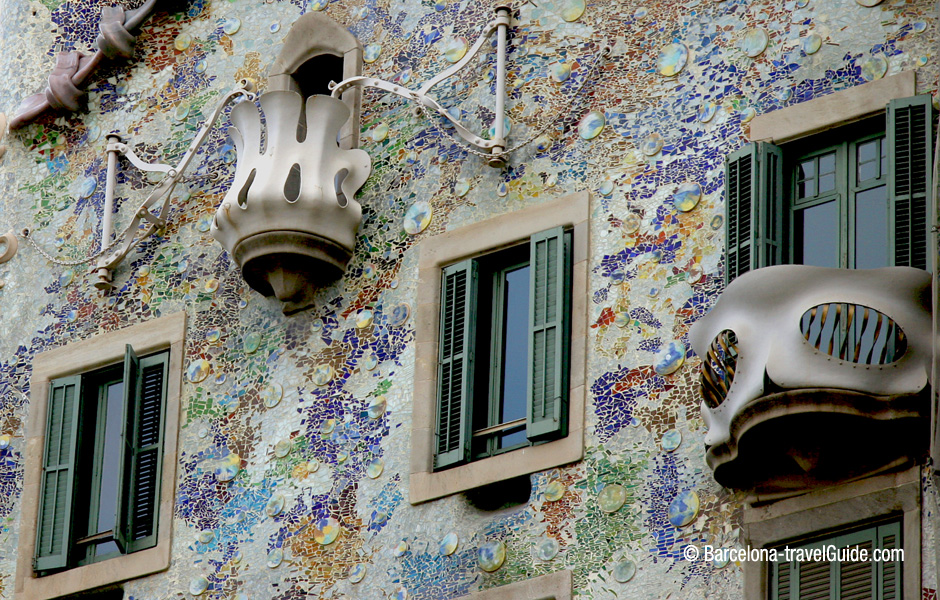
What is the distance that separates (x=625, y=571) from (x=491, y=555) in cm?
106

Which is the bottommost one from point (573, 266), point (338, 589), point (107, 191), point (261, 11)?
point (338, 589)

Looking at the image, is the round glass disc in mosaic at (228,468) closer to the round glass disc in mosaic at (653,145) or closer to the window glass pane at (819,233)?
the round glass disc in mosaic at (653,145)

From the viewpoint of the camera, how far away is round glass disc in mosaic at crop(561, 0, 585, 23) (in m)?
18.5

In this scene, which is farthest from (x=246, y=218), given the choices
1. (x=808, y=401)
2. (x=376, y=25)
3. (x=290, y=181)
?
(x=808, y=401)

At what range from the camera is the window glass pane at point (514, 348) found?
57.5 ft

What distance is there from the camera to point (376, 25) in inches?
773

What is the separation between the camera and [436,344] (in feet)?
59.0

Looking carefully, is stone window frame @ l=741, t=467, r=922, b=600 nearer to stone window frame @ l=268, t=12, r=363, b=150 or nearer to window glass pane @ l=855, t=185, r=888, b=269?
window glass pane @ l=855, t=185, r=888, b=269

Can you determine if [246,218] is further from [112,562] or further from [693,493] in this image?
[693,493]

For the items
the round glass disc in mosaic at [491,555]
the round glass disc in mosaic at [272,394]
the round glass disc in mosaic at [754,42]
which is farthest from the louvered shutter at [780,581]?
the round glass disc in mosaic at [272,394]

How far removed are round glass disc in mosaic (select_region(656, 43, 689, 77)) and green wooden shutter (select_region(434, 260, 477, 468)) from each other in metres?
1.90

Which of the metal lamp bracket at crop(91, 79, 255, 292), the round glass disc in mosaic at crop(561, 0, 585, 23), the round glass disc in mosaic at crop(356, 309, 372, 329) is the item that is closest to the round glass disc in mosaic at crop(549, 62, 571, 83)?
the round glass disc in mosaic at crop(561, 0, 585, 23)

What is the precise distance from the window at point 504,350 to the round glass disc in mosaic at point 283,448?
127 cm

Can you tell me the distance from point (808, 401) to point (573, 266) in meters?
2.90
